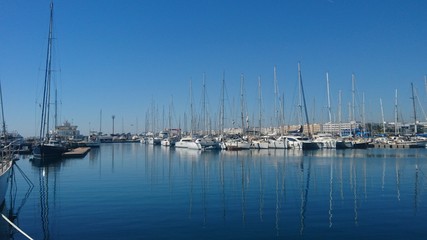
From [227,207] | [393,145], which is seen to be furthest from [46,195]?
[393,145]

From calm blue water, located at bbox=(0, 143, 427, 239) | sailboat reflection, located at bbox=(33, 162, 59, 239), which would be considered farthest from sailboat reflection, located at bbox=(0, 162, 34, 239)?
sailboat reflection, located at bbox=(33, 162, 59, 239)

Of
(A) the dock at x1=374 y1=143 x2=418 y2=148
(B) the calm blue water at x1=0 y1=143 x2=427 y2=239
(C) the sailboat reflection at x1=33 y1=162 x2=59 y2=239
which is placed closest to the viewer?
(B) the calm blue water at x1=0 y1=143 x2=427 y2=239

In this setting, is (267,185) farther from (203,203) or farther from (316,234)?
(316,234)

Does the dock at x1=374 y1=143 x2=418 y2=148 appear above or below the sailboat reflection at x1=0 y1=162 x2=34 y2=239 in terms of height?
above

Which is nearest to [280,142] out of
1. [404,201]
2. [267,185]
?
[267,185]

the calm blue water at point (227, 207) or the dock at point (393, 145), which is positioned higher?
the dock at point (393, 145)

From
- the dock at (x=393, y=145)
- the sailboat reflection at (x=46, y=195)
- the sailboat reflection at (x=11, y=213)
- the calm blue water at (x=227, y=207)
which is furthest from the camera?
the dock at (x=393, y=145)

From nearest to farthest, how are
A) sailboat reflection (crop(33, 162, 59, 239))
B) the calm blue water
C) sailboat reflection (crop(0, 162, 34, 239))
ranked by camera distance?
1. sailboat reflection (crop(0, 162, 34, 239))
2. the calm blue water
3. sailboat reflection (crop(33, 162, 59, 239))

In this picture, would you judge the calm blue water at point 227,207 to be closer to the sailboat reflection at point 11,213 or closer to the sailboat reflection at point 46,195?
the sailboat reflection at point 46,195

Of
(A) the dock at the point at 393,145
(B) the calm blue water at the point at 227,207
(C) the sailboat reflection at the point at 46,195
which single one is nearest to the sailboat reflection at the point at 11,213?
(B) the calm blue water at the point at 227,207

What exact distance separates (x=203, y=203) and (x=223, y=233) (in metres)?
6.38

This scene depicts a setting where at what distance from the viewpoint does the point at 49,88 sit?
50.0 metres

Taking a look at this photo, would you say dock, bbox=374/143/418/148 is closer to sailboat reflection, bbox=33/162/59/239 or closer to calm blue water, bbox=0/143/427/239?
calm blue water, bbox=0/143/427/239

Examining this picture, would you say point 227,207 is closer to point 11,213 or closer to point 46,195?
point 11,213
